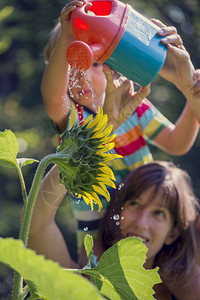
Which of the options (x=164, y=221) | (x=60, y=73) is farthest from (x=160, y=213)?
(x=60, y=73)

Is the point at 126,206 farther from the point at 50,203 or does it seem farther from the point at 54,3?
the point at 54,3

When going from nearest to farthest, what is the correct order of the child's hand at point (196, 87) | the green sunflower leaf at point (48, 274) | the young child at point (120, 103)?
the green sunflower leaf at point (48, 274) < the young child at point (120, 103) < the child's hand at point (196, 87)

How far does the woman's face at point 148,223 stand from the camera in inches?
31.5

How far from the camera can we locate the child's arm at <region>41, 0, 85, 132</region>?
522 millimetres

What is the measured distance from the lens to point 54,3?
157cm

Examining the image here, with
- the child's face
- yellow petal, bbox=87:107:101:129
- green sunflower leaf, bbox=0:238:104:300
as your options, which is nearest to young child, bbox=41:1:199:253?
the child's face

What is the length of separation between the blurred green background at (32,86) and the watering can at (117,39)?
0.80 metres

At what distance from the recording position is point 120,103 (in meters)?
0.69

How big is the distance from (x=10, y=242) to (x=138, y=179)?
27.8 inches

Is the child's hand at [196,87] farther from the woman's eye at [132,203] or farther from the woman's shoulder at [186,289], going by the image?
the woman's shoulder at [186,289]

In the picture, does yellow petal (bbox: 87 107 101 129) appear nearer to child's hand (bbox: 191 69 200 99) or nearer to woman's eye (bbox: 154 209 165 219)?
child's hand (bbox: 191 69 200 99)

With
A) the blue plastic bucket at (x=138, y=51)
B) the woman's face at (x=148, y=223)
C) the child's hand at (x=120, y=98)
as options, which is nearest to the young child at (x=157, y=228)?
the woman's face at (x=148, y=223)

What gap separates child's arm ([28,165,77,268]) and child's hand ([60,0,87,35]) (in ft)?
0.49

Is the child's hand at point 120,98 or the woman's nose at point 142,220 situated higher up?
the child's hand at point 120,98
